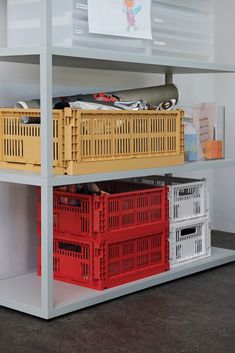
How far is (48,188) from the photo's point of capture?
82.0 inches

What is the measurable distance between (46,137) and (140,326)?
699 mm

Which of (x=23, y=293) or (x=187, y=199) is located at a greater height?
(x=187, y=199)

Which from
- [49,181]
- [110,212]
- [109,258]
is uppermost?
[49,181]

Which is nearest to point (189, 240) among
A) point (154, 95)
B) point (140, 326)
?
point (154, 95)

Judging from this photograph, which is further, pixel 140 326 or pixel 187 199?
pixel 187 199

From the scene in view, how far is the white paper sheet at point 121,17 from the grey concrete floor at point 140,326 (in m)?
1.02

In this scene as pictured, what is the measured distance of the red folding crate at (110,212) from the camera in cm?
237

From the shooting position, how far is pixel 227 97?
3846 millimetres

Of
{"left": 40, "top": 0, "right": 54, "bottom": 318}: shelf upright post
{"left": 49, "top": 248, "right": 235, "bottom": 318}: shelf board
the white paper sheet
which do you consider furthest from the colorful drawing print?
{"left": 49, "top": 248, "right": 235, "bottom": 318}: shelf board

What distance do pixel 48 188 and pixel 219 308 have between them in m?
0.78

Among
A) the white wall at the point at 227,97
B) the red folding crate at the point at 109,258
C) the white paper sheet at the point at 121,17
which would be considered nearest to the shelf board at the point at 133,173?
the red folding crate at the point at 109,258

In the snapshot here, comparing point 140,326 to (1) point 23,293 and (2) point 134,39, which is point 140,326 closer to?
(1) point 23,293

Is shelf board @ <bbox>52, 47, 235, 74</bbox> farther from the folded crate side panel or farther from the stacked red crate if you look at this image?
the stacked red crate

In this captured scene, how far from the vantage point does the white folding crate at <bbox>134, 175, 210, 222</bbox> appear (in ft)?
8.93
